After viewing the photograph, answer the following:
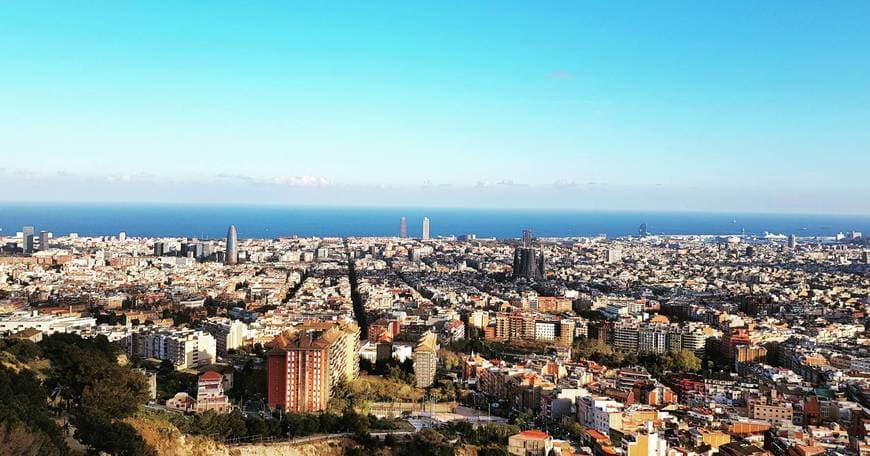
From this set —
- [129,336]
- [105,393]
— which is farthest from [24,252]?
[105,393]

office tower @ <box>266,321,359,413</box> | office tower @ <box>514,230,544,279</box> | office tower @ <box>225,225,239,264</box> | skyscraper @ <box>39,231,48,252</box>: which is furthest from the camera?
skyscraper @ <box>39,231,48,252</box>

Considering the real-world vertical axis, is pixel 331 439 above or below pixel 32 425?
below

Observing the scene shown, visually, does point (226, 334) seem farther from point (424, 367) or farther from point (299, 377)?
point (299, 377)

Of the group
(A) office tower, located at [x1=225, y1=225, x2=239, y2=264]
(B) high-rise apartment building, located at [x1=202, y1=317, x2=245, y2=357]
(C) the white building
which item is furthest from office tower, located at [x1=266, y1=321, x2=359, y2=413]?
(A) office tower, located at [x1=225, y1=225, x2=239, y2=264]

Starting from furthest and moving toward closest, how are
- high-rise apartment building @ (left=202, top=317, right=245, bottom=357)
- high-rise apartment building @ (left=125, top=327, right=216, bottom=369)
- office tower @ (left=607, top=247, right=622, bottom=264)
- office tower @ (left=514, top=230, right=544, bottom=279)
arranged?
1. office tower @ (left=607, top=247, right=622, bottom=264)
2. office tower @ (left=514, top=230, right=544, bottom=279)
3. high-rise apartment building @ (left=202, top=317, right=245, bottom=357)
4. high-rise apartment building @ (left=125, top=327, right=216, bottom=369)

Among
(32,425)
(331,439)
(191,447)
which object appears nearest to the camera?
(32,425)

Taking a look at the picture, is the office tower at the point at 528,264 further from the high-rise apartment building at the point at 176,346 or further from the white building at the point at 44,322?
the high-rise apartment building at the point at 176,346

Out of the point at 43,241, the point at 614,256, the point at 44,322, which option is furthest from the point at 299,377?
the point at 43,241

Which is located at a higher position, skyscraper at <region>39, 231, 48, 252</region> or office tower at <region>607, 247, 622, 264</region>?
skyscraper at <region>39, 231, 48, 252</region>

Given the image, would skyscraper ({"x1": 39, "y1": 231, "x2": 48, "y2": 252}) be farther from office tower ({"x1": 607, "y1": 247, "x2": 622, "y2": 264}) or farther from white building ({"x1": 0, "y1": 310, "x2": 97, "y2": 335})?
office tower ({"x1": 607, "y1": 247, "x2": 622, "y2": 264})

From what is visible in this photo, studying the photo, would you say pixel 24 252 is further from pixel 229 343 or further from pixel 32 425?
pixel 32 425

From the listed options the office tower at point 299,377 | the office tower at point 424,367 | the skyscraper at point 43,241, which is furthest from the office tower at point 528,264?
the skyscraper at point 43,241
